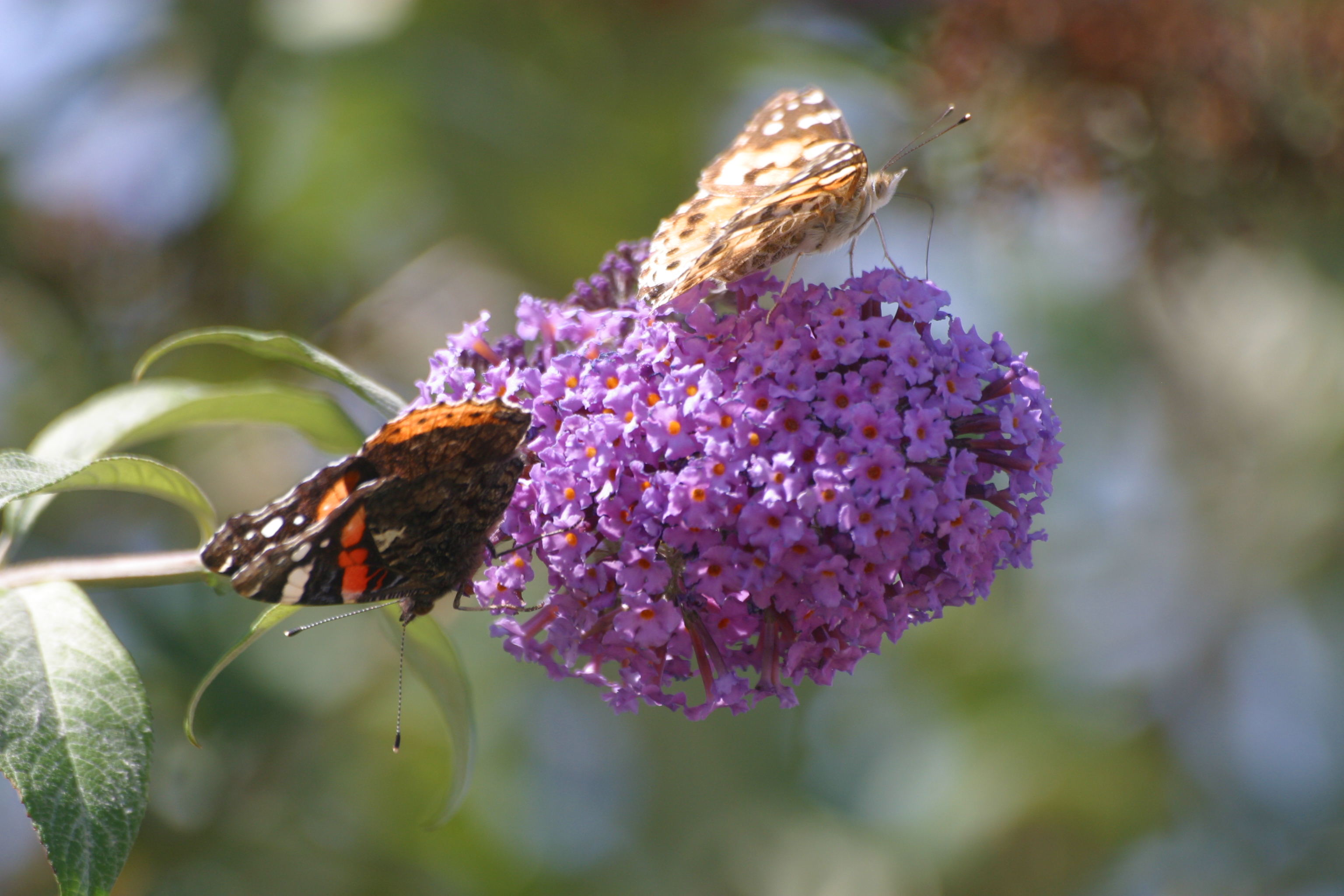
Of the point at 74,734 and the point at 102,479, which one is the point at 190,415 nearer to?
the point at 102,479

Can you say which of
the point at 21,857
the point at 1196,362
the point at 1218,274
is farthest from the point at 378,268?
the point at 1196,362

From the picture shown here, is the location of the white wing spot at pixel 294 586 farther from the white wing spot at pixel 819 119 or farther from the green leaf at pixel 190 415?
the white wing spot at pixel 819 119

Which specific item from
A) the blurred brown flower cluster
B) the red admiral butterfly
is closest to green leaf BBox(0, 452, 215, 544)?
the red admiral butterfly

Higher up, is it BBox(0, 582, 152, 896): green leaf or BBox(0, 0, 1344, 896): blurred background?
BBox(0, 0, 1344, 896): blurred background

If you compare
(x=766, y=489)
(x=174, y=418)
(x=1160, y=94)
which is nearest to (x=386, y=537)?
(x=174, y=418)

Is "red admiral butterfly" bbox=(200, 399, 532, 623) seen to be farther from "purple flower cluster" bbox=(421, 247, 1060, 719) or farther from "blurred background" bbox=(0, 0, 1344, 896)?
"blurred background" bbox=(0, 0, 1344, 896)

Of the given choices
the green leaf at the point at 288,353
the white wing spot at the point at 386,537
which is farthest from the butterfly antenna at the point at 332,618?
the green leaf at the point at 288,353
